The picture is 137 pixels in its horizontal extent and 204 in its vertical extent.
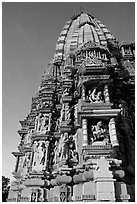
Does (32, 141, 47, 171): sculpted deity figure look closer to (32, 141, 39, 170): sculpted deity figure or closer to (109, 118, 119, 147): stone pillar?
(32, 141, 39, 170): sculpted deity figure

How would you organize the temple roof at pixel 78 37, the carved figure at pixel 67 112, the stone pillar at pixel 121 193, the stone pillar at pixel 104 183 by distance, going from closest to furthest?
the stone pillar at pixel 104 183, the stone pillar at pixel 121 193, the carved figure at pixel 67 112, the temple roof at pixel 78 37

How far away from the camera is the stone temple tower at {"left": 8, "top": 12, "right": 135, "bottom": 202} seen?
6832 millimetres

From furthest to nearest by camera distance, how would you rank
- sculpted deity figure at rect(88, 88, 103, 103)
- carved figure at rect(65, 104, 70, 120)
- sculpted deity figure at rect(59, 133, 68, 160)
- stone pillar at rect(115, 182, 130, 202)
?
carved figure at rect(65, 104, 70, 120), sculpted deity figure at rect(88, 88, 103, 103), sculpted deity figure at rect(59, 133, 68, 160), stone pillar at rect(115, 182, 130, 202)

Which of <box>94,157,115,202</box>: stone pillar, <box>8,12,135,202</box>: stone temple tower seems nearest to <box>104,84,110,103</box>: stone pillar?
<box>8,12,135,202</box>: stone temple tower

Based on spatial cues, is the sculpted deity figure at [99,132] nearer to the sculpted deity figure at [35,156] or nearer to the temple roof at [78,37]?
the sculpted deity figure at [35,156]

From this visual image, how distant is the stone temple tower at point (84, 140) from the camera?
6.83m

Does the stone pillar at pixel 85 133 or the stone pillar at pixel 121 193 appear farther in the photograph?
the stone pillar at pixel 85 133

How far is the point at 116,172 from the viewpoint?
22.5ft

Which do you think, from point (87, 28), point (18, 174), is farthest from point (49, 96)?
point (87, 28)

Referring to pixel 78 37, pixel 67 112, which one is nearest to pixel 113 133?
pixel 67 112

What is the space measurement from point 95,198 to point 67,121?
4.81 m

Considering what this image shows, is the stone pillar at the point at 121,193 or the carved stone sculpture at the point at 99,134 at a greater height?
the carved stone sculpture at the point at 99,134

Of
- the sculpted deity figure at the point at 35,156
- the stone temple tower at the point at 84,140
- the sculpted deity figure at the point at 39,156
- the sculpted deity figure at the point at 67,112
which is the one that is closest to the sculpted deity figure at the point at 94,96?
the stone temple tower at the point at 84,140

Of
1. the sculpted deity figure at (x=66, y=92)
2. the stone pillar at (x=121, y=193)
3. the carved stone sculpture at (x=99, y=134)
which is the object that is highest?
the sculpted deity figure at (x=66, y=92)
